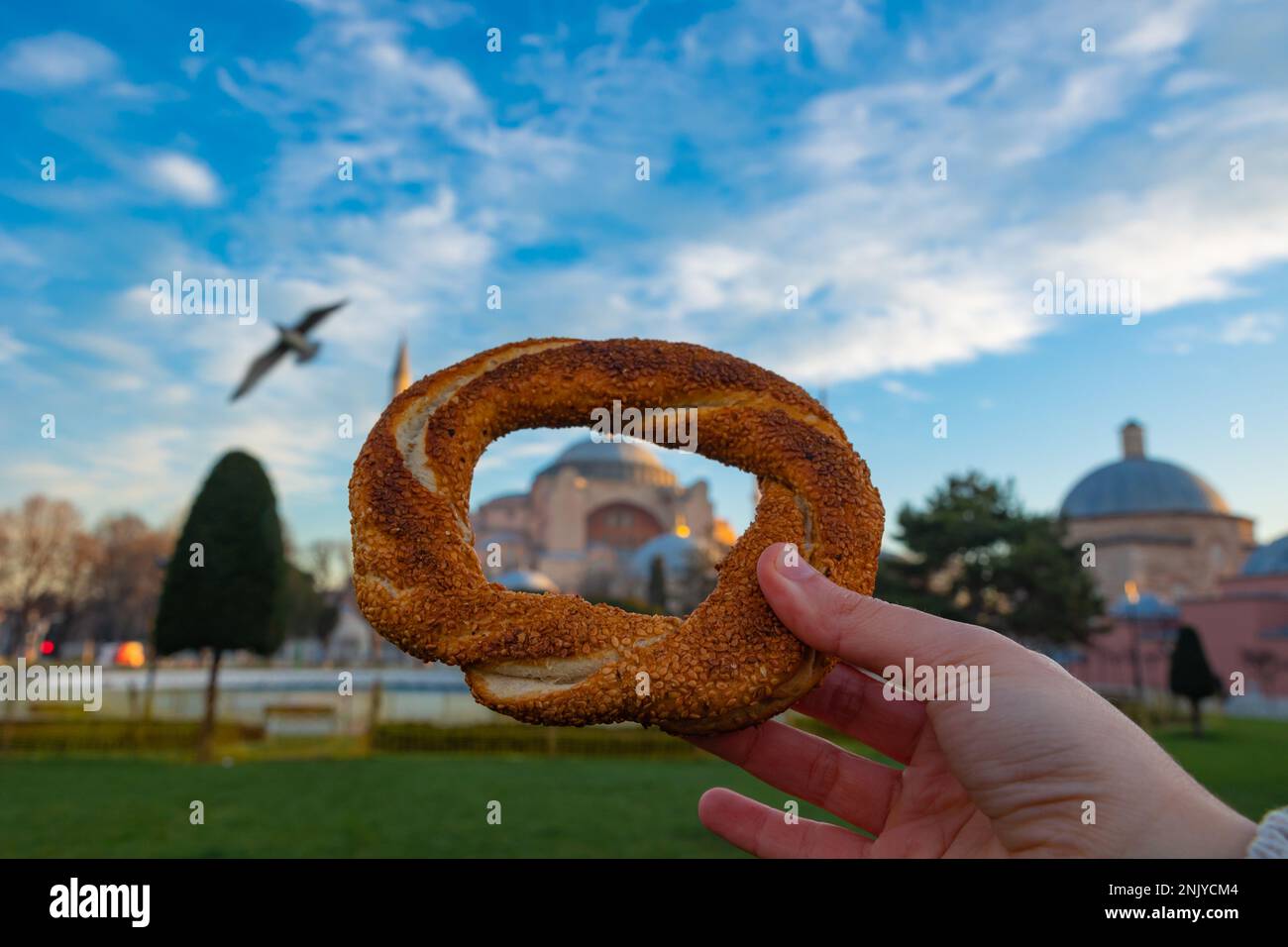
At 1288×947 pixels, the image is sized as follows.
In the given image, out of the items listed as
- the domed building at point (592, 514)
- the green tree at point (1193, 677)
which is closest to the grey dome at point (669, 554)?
the domed building at point (592, 514)

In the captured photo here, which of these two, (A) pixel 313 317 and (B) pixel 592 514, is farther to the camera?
(B) pixel 592 514

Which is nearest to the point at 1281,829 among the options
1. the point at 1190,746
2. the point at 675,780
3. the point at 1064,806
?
the point at 1064,806

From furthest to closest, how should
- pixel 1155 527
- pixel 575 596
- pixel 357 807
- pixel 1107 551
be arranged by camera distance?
1. pixel 1155 527
2. pixel 1107 551
3. pixel 357 807
4. pixel 575 596

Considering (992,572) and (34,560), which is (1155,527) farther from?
(34,560)

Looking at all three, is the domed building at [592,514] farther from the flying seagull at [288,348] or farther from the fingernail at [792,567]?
the fingernail at [792,567]

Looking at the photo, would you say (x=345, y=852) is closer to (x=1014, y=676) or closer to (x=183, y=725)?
(x=1014, y=676)

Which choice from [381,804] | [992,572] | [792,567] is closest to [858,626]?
[792,567]

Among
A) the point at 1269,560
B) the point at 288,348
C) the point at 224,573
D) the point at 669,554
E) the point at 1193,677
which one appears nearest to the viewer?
the point at 224,573
